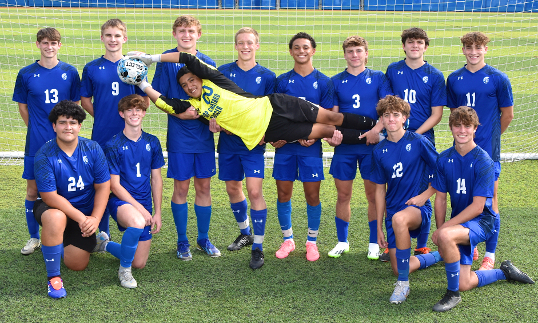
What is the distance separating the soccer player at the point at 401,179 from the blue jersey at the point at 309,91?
22.7 inches

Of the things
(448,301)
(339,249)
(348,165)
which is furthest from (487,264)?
(348,165)

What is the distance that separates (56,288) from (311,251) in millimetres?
2133

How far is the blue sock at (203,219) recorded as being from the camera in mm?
4746

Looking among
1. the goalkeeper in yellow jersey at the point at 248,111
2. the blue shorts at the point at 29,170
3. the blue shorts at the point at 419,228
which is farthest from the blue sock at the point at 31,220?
the blue shorts at the point at 419,228

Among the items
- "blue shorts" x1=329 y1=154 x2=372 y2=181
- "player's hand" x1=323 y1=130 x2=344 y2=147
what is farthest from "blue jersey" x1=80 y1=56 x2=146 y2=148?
"blue shorts" x1=329 y1=154 x2=372 y2=181

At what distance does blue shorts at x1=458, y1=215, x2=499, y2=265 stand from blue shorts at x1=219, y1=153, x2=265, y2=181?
68.9 inches

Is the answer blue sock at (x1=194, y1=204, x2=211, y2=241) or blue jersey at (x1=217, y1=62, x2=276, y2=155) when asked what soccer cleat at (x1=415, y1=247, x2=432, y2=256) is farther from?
blue sock at (x1=194, y1=204, x2=211, y2=241)

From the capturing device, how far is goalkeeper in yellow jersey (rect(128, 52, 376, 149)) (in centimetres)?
437

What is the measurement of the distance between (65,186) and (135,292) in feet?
3.30

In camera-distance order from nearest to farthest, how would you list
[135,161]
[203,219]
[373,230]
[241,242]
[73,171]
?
[73,171], [135,161], [373,230], [203,219], [241,242]

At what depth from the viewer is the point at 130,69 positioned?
4.30 meters

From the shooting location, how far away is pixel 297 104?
442 cm

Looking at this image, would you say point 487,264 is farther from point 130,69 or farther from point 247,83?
point 130,69

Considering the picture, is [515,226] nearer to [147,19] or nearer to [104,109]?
[104,109]
